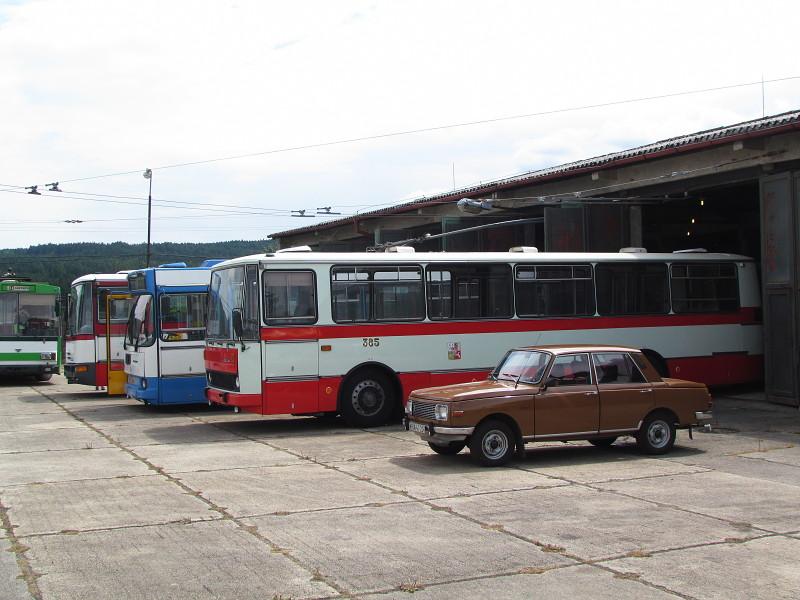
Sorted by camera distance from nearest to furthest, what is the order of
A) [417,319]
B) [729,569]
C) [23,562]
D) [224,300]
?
[729,569]
[23,562]
[224,300]
[417,319]

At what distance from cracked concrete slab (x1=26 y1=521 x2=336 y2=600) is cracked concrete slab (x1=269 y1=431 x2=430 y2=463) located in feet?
15.8

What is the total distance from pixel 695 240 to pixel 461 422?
23.0 meters

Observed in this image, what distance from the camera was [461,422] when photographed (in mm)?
11930

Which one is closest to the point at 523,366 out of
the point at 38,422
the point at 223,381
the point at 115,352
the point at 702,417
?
the point at 702,417

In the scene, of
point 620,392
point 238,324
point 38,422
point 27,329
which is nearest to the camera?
point 620,392

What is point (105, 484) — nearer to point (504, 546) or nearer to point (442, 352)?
point (504, 546)

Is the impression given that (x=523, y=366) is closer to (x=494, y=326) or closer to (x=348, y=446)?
(x=348, y=446)

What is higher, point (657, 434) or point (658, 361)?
point (658, 361)

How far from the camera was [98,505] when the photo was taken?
994cm

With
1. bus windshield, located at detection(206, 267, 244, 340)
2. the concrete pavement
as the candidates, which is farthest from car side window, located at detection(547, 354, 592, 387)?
bus windshield, located at detection(206, 267, 244, 340)

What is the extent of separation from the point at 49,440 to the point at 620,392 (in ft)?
30.8

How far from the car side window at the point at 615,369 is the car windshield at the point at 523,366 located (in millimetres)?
754

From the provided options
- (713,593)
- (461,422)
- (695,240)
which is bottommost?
(713,593)

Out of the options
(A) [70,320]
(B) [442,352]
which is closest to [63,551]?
(B) [442,352]
